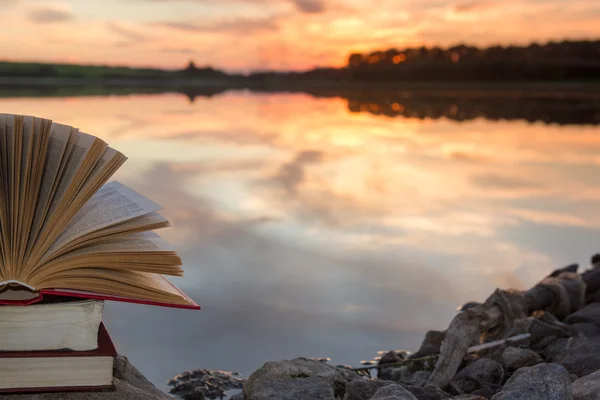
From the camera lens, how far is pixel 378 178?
1147cm

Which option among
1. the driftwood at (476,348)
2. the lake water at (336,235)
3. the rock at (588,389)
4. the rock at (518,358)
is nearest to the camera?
the rock at (588,389)

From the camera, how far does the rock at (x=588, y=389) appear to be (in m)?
2.68

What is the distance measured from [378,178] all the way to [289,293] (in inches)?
254

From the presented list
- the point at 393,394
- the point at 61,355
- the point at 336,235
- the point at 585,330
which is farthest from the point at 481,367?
the point at 336,235

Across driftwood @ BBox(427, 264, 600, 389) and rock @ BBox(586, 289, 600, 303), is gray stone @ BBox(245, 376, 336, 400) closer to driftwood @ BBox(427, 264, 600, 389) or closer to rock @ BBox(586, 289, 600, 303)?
driftwood @ BBox(427, 264, 600, 389)

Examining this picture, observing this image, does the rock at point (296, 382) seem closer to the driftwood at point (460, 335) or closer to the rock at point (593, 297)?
the driftwood at point (460, 335)

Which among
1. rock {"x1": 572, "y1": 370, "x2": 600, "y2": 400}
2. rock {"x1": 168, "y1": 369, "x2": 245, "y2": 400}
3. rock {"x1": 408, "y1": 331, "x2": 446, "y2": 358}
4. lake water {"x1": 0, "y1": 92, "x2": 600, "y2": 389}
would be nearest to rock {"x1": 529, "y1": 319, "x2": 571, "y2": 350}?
rock {"x1": 408, "y1": 331, "x2": 446, "y2": 358}

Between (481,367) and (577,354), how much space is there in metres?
0.56

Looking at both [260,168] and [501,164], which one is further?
[501,164]

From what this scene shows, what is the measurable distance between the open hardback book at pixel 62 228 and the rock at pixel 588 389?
1.66m

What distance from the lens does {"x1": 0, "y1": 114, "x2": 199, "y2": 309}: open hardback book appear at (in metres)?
1.70

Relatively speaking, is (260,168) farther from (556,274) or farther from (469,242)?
(556,274)

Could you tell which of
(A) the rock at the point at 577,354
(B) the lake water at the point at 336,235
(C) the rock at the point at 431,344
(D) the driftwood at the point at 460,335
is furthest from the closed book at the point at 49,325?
(C) the rock at the point at 431,344

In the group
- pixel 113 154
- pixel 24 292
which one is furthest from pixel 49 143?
pixel 24 292
